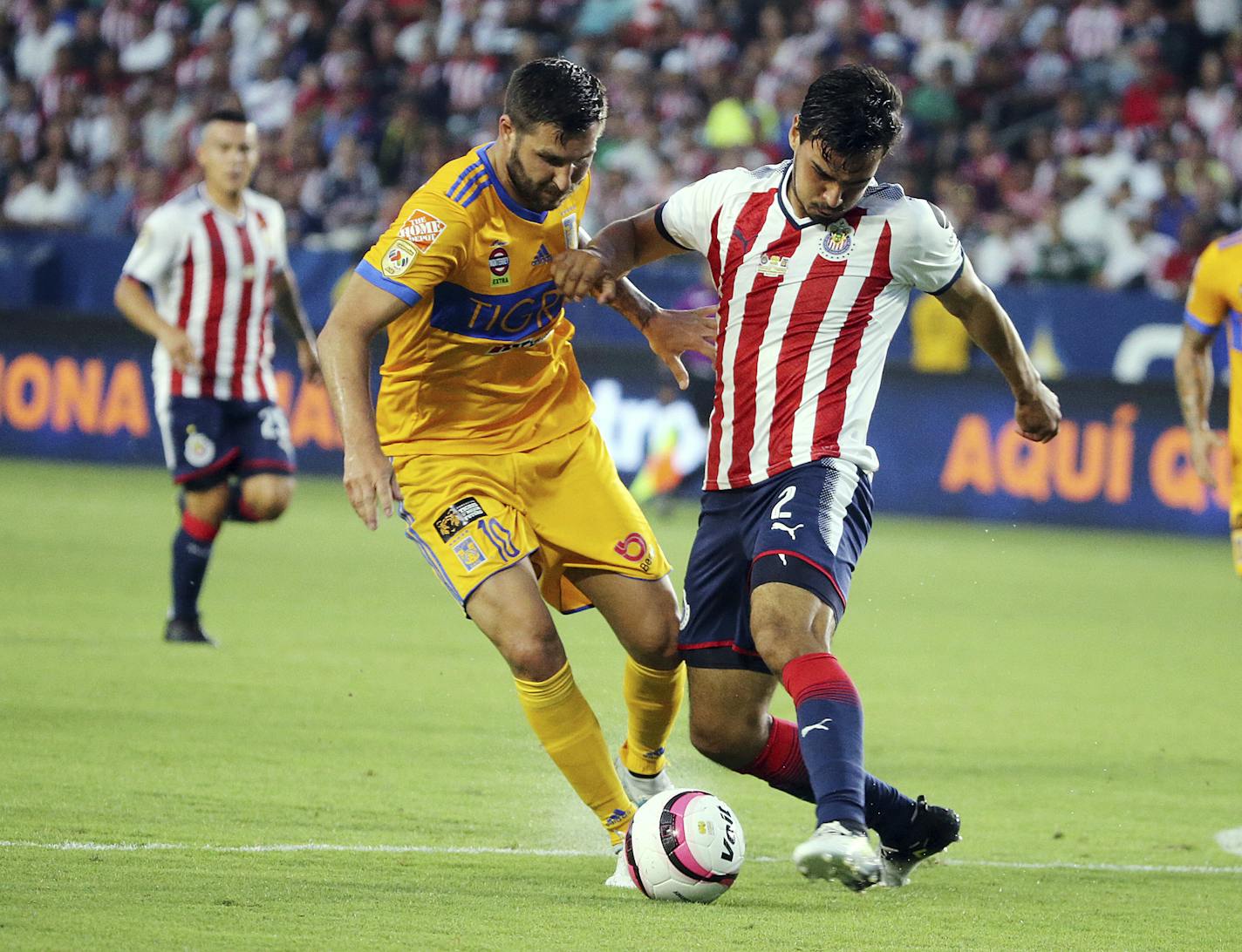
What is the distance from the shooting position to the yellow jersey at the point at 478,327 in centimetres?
509

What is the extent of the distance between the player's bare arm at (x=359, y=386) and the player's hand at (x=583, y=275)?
17.6 inches

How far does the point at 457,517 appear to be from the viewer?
17.0ft

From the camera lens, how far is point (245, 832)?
17.1 ft

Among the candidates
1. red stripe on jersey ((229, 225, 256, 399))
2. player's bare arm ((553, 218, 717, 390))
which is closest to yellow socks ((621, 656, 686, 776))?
player's bare arm ((553, 218, 717, 390))

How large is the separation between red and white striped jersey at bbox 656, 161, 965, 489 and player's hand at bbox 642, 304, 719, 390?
0.41 metres

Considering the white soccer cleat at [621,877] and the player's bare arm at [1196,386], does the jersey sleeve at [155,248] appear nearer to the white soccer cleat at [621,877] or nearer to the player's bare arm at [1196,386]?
the player's bare arm at [1196,386]

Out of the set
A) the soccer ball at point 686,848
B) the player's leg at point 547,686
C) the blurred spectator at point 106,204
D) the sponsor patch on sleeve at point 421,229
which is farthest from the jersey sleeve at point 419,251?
the blurred spectator at point 106,204

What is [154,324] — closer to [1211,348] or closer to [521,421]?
[521,421]

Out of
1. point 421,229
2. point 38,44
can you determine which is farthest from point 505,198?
point 38,44

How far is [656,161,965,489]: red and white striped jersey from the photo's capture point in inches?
193

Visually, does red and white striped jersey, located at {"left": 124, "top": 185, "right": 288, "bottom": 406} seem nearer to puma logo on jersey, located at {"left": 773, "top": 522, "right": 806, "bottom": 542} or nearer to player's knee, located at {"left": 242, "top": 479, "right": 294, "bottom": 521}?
player's knee, located at {"left": 242, "top": 479, "right": 294, "bottom": 521}

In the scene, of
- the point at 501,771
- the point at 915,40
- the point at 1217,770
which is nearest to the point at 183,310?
the point at 501,771

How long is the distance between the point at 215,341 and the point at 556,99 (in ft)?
14.8

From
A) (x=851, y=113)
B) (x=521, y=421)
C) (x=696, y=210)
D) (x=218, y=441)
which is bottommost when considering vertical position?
(x=218, y=441)
